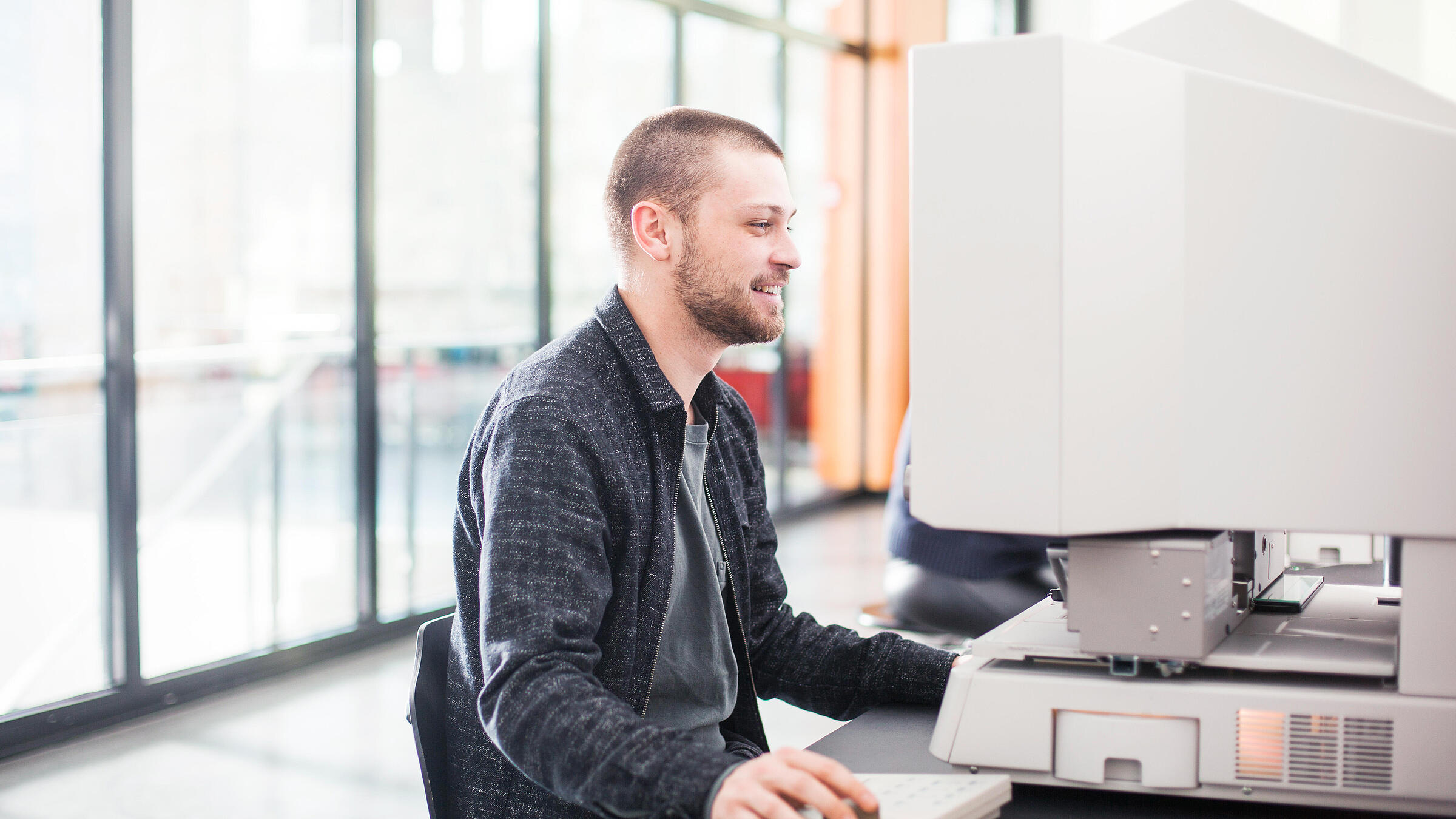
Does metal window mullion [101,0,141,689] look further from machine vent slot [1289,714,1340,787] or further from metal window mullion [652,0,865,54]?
machine vent slot [1289,714,1340,787]

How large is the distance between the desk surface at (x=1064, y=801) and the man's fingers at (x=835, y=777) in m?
0.13

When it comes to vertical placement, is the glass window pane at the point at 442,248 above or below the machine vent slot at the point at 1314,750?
above

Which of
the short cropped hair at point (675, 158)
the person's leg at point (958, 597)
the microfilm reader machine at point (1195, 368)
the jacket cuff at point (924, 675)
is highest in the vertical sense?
the short cropped hair at point (675, 158)

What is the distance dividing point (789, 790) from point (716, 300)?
54cm

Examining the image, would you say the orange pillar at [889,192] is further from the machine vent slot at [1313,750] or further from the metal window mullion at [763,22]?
the machine vent slot at [1313,750]

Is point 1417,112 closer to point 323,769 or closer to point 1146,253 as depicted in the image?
point 1146,253

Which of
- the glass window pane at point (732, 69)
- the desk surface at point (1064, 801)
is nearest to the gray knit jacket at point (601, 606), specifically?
the desk surface at point (1064, 801)

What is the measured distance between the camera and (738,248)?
121 cm

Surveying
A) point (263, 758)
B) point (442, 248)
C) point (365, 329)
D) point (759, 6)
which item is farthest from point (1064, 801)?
point (759, 6)

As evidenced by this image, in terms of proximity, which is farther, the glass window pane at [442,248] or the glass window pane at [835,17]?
the glass window pane at [835,17]

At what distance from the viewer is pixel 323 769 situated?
9.09ft

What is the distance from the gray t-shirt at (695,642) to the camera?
3.94 ft

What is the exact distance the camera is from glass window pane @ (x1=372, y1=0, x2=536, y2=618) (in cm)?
399

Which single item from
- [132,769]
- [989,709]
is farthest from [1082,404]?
[132,769]
